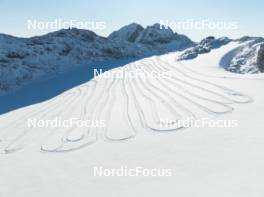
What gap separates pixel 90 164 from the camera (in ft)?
17.8

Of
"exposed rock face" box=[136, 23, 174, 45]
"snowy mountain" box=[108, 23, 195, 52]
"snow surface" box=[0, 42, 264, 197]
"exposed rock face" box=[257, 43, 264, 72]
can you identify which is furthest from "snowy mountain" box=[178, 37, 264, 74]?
"exposed rock face" box=[136, 23, 174, 45]

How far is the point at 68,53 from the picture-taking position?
28.1 m

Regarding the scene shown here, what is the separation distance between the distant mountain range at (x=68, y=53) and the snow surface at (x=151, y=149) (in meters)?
6.92

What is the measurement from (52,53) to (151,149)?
23.0 metres

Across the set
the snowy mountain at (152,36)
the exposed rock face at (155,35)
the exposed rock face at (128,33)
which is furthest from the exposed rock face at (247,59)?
the exposed rock face at (128,33)

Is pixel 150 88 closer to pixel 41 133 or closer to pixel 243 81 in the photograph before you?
pixel 243 81

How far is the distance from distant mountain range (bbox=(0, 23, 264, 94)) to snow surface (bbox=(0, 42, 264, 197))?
692 centimetres

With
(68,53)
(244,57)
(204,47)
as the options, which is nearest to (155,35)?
(68,53)

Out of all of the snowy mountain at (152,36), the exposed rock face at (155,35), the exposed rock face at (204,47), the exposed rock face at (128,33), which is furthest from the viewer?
the exposed rock face at (128,33)

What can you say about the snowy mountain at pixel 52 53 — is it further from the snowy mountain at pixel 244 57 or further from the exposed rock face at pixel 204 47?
the snowy mountain at pixel 244 57

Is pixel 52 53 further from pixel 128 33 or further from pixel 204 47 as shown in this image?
pixel 128 33

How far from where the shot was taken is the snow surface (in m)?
4.29

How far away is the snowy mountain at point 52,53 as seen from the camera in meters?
22.5

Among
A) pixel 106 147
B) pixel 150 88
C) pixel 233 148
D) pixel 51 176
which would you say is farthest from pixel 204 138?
pixel 150 88
